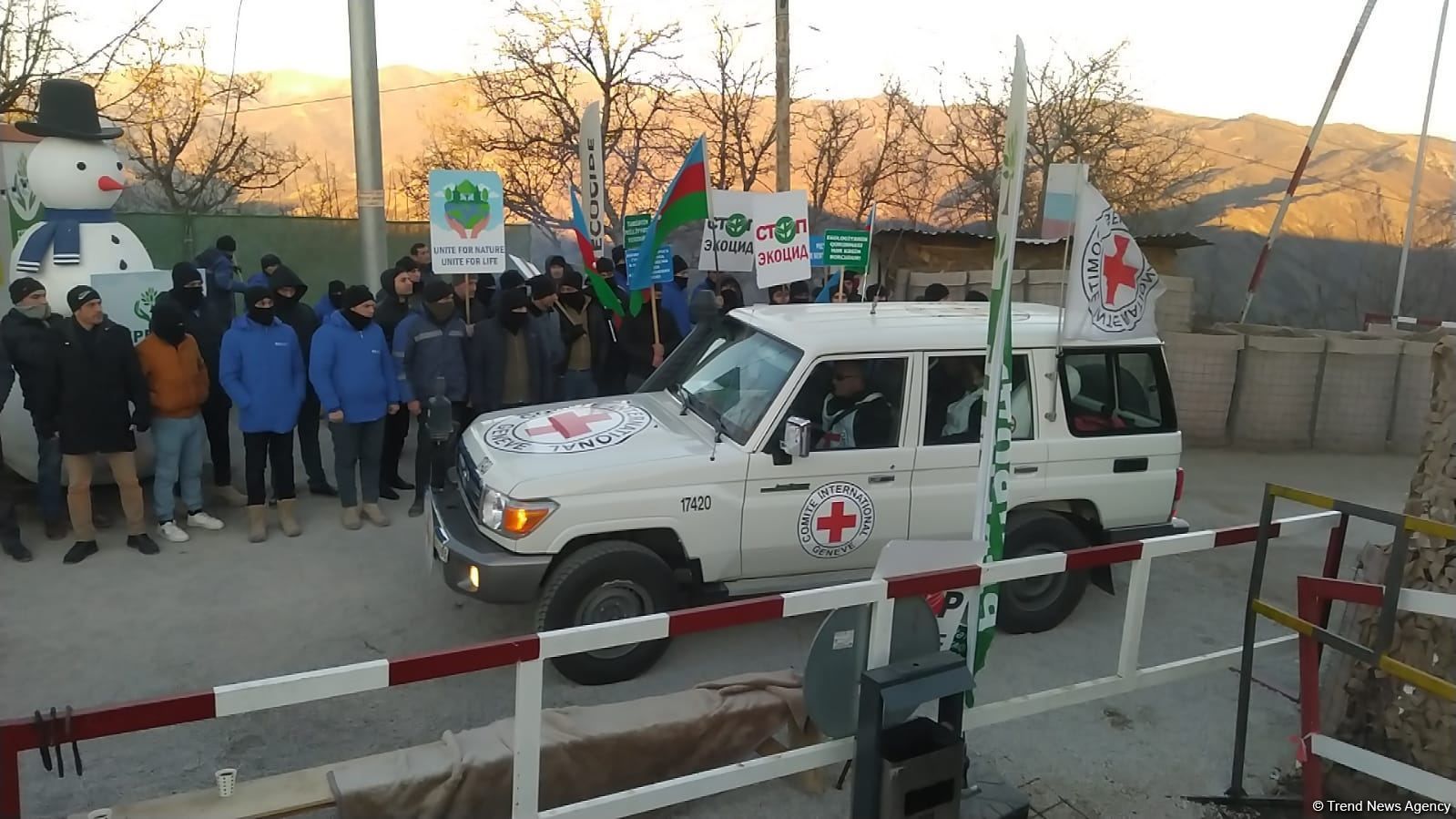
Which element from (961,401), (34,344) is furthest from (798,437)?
(34,344)

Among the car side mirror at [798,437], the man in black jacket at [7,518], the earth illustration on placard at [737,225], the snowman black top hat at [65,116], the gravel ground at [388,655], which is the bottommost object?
the gravel ground at [388,655]

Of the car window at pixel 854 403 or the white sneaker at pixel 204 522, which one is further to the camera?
the white sneaker at pixel 204 522

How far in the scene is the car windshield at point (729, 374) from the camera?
5.04 meters

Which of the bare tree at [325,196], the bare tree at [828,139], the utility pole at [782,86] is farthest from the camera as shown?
the bare tree at [325,196]

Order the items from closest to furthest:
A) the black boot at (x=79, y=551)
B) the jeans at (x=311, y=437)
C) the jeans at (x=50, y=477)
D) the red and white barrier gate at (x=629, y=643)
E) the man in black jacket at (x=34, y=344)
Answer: the red and white barrier gate at (x=629, y=643) → the man in black jacket at (x=34, y=344) → the black boot at (x=79, y=551) → the jeans at (x=50, y=477) → the jeans at (x=311, y=437)

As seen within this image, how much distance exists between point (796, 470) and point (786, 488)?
0.11 metres

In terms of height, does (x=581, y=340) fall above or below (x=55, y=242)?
below

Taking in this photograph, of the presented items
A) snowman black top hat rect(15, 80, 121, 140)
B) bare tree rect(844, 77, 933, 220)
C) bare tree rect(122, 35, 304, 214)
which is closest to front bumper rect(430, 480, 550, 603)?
snowman black top hat rect(15, 80, 121, 140)

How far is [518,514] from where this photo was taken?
455cm

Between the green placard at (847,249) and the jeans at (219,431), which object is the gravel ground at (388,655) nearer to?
the jeans at (219,431)

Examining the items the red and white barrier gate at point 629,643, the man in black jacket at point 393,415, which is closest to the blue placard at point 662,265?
the man in black jacket at point 393,415

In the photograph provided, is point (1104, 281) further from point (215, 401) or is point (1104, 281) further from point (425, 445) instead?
point (215, 401)

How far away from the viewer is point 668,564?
491cm

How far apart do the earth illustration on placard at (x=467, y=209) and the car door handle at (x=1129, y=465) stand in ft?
16.4
